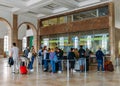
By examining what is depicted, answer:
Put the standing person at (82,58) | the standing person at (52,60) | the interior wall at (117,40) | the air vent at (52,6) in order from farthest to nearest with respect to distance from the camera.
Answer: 1. the air vent at (52,6)
2. the interior wall at (117,40)
3. the standing person at (82,58)
4. the standing person at (52,60)

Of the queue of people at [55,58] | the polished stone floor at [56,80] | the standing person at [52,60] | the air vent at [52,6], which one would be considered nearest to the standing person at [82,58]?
the queue of people at [55,58]

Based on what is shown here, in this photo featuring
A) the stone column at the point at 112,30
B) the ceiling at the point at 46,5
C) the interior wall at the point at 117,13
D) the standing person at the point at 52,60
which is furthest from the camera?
the interior wall at the point at 117,13

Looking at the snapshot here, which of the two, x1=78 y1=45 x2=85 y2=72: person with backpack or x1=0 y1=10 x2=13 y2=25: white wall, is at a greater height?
x1=0 y1=10 x2=13 y2=25: white wall

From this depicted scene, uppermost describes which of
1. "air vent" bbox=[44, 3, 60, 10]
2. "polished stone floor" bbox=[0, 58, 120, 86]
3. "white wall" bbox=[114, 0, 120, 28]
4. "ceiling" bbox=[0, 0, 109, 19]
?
"air vent" bbox=[44, 3, 60, 10]

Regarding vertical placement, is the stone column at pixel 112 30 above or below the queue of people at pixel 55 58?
above

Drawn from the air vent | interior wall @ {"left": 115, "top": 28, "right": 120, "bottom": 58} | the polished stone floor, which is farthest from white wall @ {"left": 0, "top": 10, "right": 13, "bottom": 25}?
the polished stone floor

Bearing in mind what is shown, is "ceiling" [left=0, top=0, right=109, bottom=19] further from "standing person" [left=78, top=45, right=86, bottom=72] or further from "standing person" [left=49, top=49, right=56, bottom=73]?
"standing person" [left=49, top=49, right=56, bottom=73]

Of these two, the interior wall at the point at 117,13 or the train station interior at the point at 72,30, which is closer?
the train station interior at the point at 72,30

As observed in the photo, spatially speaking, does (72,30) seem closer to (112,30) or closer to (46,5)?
(46,5)

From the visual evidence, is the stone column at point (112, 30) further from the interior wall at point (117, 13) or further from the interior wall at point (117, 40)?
the interior wall at point (117, 13)

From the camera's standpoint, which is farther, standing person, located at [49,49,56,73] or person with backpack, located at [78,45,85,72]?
person with backpack, located at [78,45,85,72]

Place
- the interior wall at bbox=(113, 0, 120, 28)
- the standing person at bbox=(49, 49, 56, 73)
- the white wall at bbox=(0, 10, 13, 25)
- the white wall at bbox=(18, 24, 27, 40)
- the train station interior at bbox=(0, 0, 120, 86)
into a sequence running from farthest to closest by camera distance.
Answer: the white wall at bbox=(18, 24, 27, 40), the white wall at bbox=(0, 10, 13, 25), the interior wall at bbox=(113, 0, 120, 28), the train station interior at bbox=(0, 0, 120, 86), the standing person at bbox=(49, 49, 56, 73)

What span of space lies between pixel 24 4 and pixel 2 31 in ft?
58.5

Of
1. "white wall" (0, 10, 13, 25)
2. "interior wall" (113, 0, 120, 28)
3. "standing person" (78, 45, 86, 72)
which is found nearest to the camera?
"standing person" (78, 45, 86, 72)
